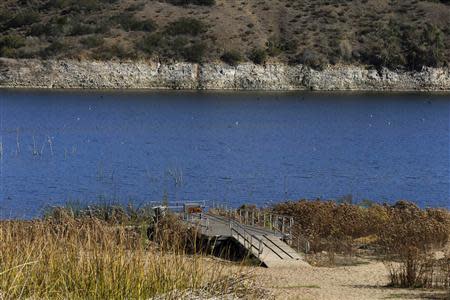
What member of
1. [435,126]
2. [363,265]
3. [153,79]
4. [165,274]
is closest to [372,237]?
[363,265]

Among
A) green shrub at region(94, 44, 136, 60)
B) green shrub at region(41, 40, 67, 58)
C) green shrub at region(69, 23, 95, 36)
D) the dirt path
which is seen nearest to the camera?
the dirt path

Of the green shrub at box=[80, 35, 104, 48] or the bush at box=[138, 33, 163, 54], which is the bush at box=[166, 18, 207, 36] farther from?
the green shrub at box=[80, 35, 104, 48]

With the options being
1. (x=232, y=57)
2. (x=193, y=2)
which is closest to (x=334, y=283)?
(x=232, y=57)

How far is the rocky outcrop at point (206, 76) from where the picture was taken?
102 metres

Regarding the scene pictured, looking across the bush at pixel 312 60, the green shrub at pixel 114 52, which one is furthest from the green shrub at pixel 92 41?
the bush at pixel 312 60

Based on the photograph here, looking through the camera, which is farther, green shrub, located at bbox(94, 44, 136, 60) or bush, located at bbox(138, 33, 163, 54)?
bush, located at bbox(138, 33, 163, 54)

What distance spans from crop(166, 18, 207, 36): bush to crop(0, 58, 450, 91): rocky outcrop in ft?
22.5

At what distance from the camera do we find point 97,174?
41.0m

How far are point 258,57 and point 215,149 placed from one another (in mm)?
→ 54319

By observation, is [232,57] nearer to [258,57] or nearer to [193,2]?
[258,57]

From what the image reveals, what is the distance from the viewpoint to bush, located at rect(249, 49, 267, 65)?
106 m

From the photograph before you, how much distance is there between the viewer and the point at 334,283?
745 inches

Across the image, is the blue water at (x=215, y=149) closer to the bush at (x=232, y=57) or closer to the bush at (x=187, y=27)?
the bush at (x=232, y=57)

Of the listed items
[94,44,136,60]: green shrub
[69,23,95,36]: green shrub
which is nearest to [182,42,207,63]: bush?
[94,44,136,60]: green shrub
